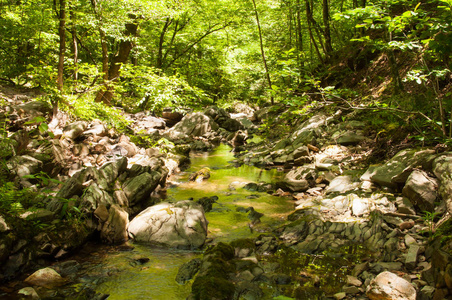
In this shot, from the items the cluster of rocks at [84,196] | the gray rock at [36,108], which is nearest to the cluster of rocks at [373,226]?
the cluster of rocks at [84,196]

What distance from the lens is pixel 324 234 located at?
4.85 m

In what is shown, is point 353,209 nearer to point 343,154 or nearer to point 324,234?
point 324,234

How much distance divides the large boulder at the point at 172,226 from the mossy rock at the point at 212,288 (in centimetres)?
137

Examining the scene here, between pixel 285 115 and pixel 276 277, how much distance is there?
9.49 feet

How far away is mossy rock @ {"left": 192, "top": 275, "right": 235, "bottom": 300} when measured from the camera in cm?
329

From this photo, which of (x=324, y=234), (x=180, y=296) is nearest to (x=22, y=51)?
(x=180, y=296)

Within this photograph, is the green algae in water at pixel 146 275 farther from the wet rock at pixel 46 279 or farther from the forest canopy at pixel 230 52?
the forest canopy at pixel 230 52

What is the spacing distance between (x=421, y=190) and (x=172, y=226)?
14.1ft

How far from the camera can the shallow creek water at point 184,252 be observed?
379cm

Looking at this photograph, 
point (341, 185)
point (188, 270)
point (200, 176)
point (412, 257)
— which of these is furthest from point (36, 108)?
point (412, 257)

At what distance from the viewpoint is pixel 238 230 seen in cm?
555

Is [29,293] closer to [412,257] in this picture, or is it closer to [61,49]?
[412,257]

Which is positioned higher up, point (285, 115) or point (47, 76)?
point (47, 76)

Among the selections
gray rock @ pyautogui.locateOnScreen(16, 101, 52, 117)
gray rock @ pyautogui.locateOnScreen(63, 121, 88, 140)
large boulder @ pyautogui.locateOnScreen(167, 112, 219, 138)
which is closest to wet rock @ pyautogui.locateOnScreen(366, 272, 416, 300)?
gray rock @ pyautogui.locateOnScreen(63, 121, 88, 140)
